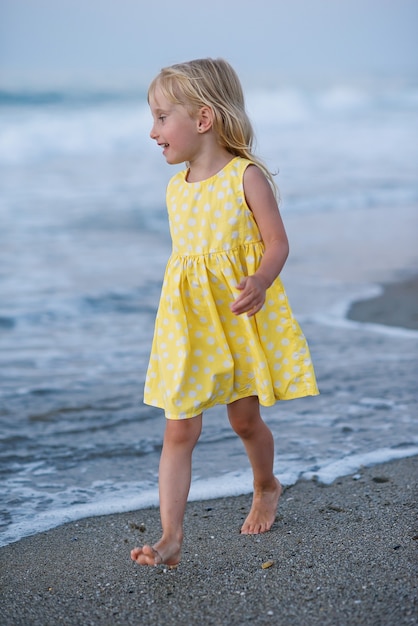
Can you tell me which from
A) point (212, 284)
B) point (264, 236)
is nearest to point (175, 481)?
point (212, 284)

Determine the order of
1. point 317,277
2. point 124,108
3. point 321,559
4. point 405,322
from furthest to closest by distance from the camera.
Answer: point 124,108 < point 317,277 < point 405,322 < point 321,559

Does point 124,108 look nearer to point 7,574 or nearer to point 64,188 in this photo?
point 64,188

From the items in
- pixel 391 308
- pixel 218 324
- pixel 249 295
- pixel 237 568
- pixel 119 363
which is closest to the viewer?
pixel 249 295

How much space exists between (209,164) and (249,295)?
549 millimetres

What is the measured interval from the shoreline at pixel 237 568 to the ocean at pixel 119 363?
0.20 meters

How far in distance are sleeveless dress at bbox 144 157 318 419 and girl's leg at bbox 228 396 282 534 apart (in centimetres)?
8

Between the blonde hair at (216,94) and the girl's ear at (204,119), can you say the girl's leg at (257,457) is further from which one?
the girl's ear at (204,119)

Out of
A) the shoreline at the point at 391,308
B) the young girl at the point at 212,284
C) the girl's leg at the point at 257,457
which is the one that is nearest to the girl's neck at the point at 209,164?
the young girl at the point at 212,284

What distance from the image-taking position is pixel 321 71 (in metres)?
41.3

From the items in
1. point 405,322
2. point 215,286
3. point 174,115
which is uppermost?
point 174,115

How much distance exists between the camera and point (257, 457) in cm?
285

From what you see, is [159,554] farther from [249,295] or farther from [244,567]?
[249,295]

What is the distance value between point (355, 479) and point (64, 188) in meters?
10.9

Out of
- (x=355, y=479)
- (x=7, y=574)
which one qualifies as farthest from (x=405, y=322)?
(x=7, y=574)
